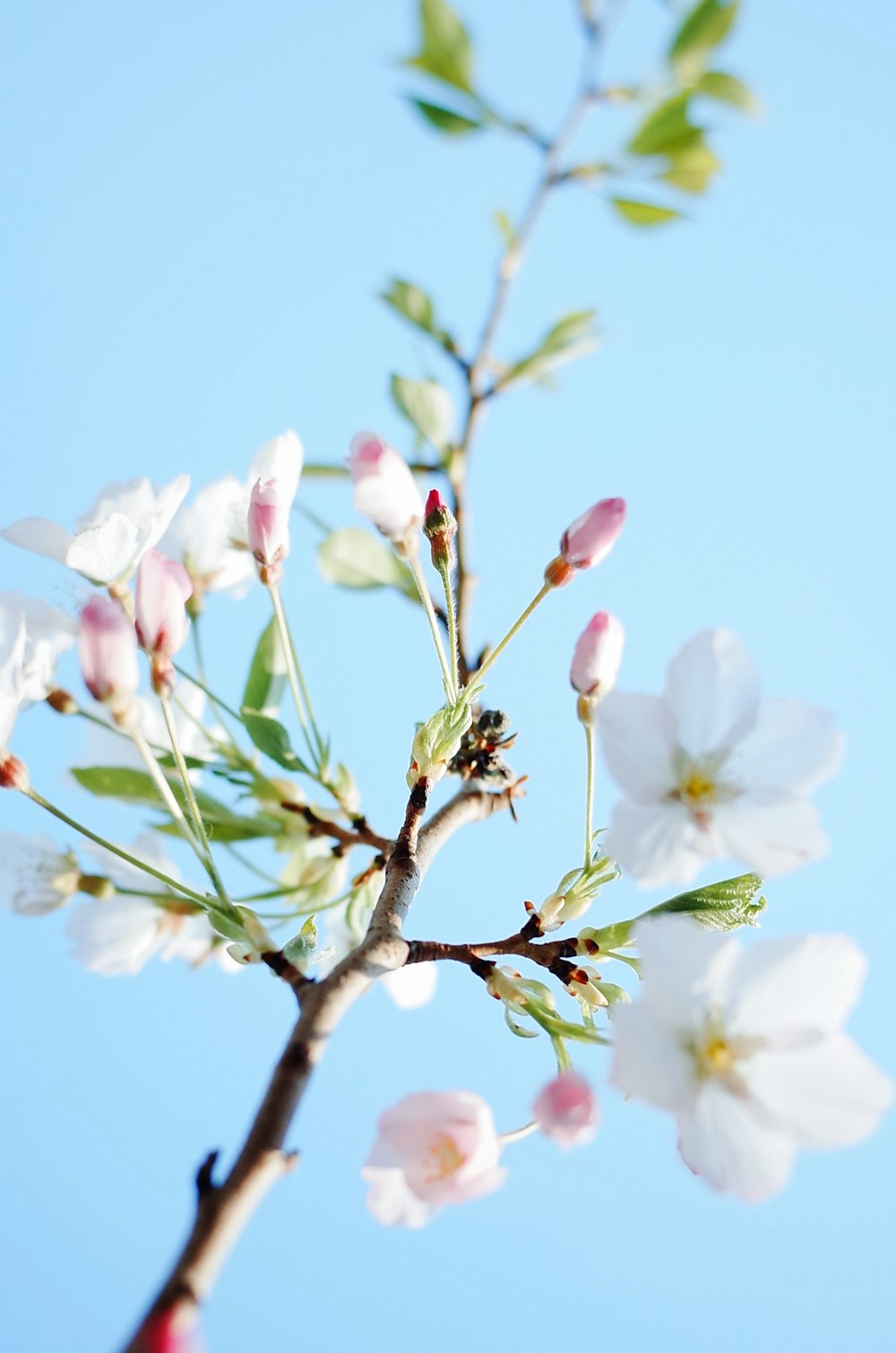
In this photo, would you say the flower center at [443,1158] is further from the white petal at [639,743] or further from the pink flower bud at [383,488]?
the pink flower bud at [383,488]

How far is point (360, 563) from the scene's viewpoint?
1.12 m

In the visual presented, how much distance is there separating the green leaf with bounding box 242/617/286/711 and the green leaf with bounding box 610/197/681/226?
1.75 feet

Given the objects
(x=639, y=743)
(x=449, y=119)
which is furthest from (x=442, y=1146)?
(x=449, y=119)

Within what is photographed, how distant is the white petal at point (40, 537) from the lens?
0.88m

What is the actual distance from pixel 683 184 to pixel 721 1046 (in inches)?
33.2

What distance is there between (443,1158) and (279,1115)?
0.13m

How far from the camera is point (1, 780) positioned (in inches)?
32.4

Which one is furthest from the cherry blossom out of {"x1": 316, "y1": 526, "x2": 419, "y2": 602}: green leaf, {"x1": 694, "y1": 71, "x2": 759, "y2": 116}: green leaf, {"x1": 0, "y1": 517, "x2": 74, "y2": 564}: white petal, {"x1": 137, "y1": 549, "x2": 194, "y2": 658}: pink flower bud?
{"x1": 694, "y1": 71, "x2": 759, "y2": 116}: green leaf

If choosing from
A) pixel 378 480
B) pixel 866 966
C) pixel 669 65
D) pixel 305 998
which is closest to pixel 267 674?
pixel 378 480

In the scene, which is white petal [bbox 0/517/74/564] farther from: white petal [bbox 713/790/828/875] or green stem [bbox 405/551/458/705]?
white petal [bbox 713/790/828/875]

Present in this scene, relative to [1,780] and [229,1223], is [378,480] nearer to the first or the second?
[1,780]

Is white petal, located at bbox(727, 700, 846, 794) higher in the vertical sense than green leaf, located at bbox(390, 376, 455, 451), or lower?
lower

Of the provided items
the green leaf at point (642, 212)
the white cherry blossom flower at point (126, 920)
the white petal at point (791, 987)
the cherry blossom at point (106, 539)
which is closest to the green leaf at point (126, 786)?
the white cherry blossom flower at point (126, 920)

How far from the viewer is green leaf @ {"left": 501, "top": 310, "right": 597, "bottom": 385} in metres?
1.18
